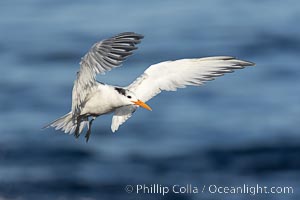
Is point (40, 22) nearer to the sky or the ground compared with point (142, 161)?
nearer to the sky

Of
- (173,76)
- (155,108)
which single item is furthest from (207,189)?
(173,76)

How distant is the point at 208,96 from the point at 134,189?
3.28 m

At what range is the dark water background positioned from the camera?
35.7ft

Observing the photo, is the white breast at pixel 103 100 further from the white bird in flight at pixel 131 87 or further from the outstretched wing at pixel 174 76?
the outstretched wing at pixel 174 76

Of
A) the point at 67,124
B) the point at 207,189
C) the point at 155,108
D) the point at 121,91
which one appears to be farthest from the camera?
the point at 155,108

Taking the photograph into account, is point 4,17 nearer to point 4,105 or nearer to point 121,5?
point 121,5

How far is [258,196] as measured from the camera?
10.1 meters

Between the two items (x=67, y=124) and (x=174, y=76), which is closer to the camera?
(x=174, y=76)

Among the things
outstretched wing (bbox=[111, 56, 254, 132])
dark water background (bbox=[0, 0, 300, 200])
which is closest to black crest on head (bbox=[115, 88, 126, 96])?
outstretched wing (bbox=[111, 56, 254, 132])

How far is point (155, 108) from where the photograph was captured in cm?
1287

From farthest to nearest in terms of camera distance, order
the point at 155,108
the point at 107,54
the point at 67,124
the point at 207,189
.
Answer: the point at 155,108 → the point at 207,189 → the point at 67,124 → the point at 107,54

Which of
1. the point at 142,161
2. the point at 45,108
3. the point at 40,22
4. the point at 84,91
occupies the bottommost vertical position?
the point at 84,91

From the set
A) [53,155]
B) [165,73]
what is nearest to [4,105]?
[53,155]

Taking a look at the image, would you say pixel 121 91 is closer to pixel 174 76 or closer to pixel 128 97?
pixel 128 97
